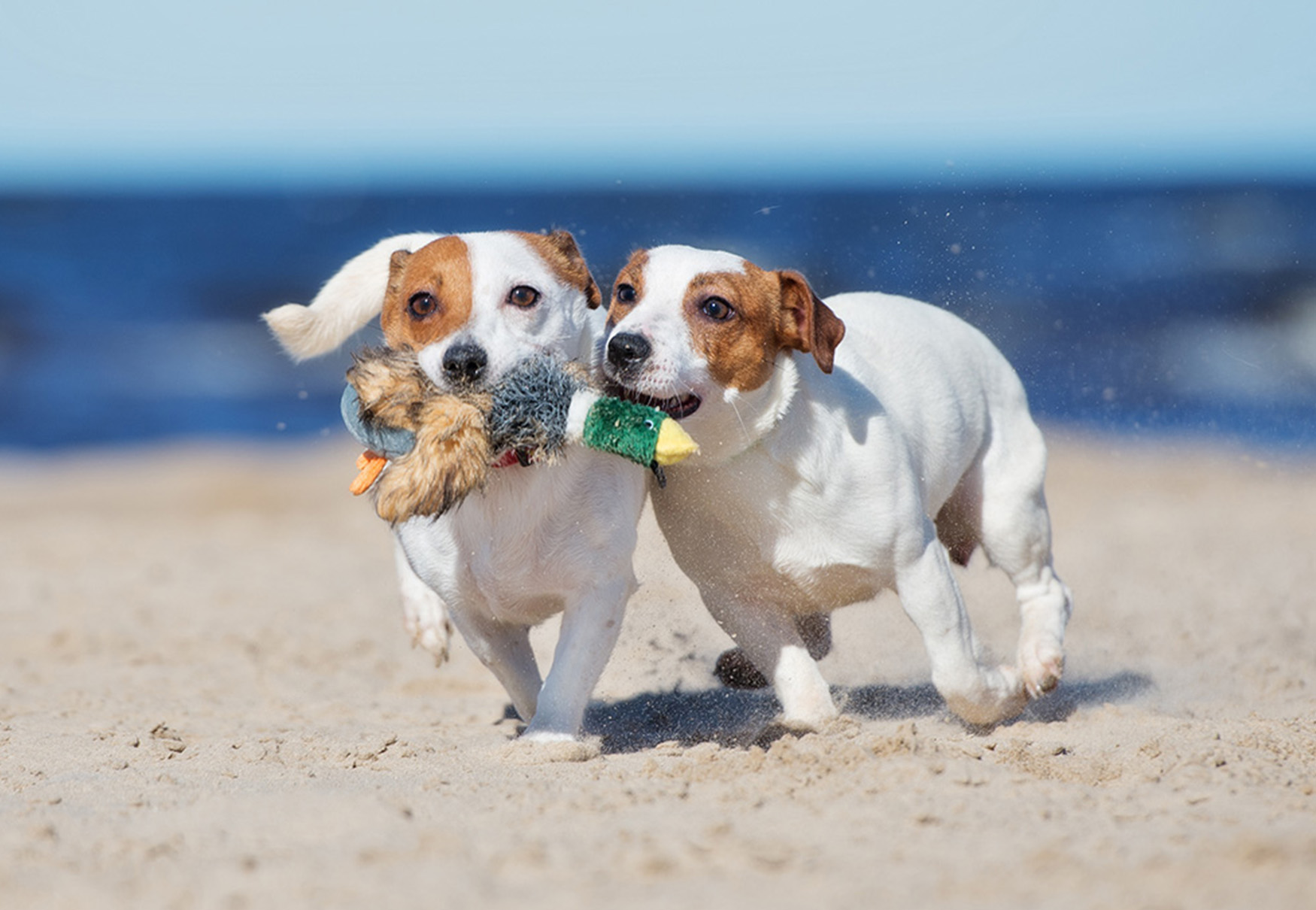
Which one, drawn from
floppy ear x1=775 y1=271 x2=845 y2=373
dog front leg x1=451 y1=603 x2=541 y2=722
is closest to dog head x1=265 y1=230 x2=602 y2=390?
floppy ear x1=775 y1=271 x2=845 y2=373

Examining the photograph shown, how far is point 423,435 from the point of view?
12.3 ft

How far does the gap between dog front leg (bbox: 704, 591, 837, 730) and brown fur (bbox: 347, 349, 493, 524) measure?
1.13m

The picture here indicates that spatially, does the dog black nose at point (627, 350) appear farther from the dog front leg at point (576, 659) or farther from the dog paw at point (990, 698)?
the dog paw at point (990, 698)

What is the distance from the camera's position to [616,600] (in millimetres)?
4359

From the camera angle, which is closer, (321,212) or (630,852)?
(630,852)

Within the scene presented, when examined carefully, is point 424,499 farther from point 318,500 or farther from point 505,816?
point 318,500

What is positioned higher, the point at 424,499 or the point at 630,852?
the point at 424,499

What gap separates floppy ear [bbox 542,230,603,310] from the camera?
4527 mm

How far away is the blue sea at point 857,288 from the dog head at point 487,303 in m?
1.65

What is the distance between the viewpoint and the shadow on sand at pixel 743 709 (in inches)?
190

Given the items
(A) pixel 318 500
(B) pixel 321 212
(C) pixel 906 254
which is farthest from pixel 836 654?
(B) pixel 321 212

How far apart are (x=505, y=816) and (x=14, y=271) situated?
26.8m

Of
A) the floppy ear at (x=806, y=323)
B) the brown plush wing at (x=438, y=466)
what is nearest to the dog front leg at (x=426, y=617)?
the brown plush wing at (x=438, y=466)

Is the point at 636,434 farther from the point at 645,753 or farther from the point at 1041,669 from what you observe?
the point at 1041,669
